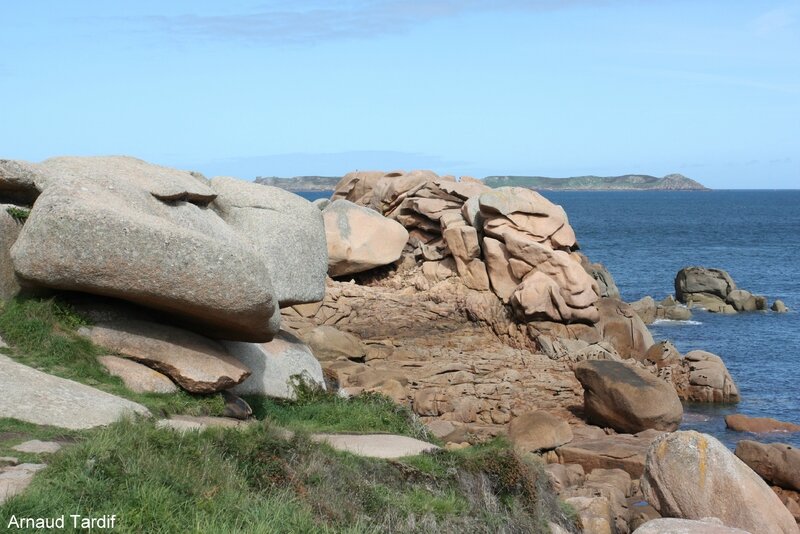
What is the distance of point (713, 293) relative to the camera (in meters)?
54.5

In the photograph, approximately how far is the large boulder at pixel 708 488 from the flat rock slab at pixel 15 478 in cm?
1067

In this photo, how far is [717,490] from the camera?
52.7 ft

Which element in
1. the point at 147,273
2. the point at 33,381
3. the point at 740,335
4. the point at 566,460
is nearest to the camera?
the point at 33,381

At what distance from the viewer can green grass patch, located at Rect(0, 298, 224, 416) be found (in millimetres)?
13695

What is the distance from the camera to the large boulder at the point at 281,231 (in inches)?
695

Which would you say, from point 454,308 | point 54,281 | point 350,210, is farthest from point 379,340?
point 54,281

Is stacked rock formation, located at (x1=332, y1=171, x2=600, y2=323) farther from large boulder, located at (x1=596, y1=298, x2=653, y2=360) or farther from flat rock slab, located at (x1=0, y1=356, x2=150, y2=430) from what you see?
flat rock slab, located at (x1=0, y1=356, x2=150, y2=430)

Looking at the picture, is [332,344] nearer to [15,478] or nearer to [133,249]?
[133,249]

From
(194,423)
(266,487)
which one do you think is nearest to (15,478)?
(266,487)

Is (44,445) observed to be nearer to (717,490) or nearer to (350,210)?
(717,490)

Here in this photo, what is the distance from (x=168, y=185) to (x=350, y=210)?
19514 millimetres

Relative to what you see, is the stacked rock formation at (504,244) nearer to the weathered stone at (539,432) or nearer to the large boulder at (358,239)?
the large boulder at (358,239)

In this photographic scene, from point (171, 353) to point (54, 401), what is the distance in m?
2.77

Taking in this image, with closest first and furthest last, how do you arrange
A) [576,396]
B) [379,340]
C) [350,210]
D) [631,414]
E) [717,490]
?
[717,490], [631,414], [576,396], [379,340], [350,210]
